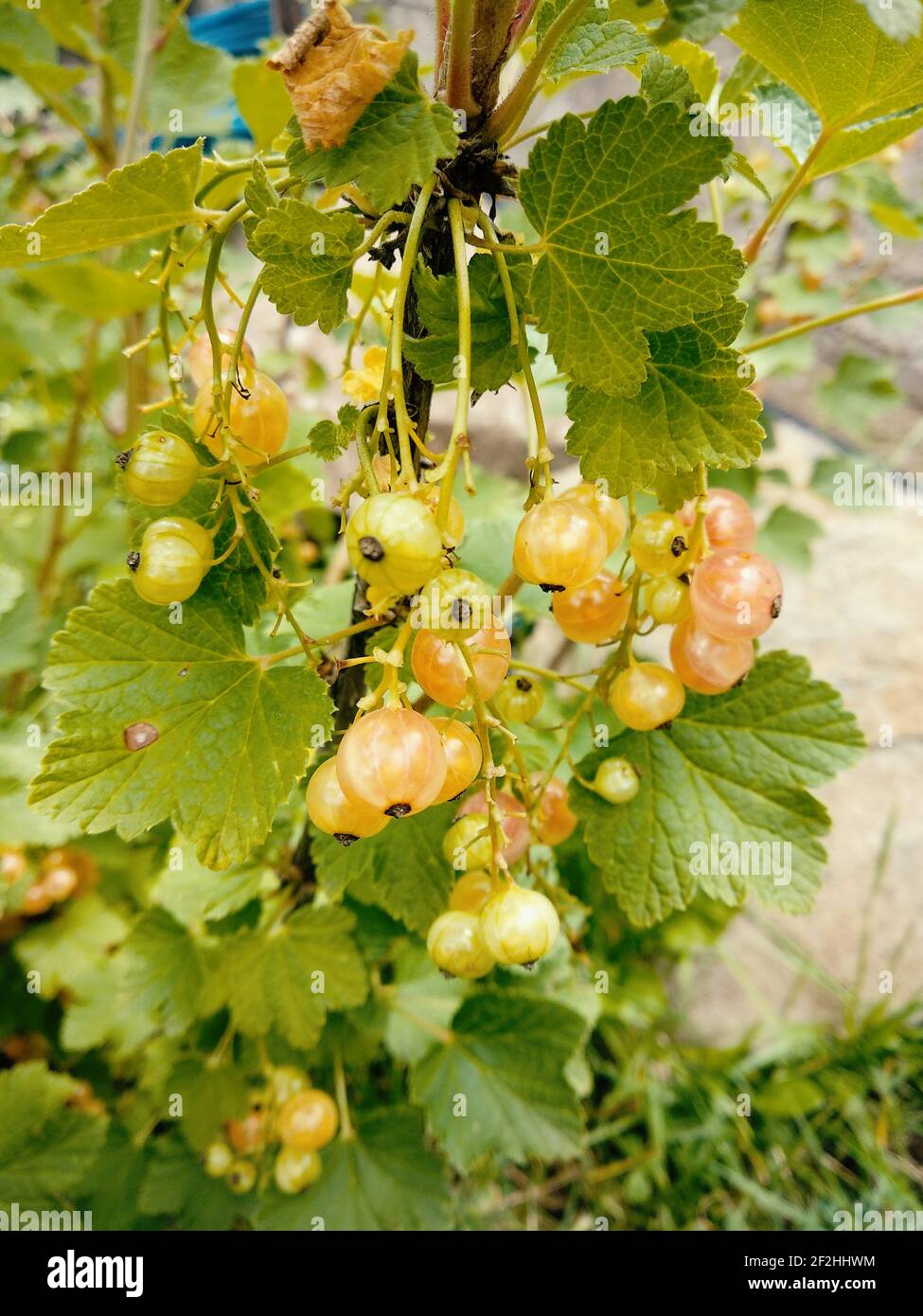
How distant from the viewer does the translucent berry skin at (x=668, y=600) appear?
1.57 feet

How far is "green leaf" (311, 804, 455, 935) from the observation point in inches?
21.8

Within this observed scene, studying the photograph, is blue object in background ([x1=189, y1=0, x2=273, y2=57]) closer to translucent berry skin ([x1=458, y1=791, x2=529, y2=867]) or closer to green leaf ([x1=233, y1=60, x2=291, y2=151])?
green leaf ([x1=233, y1=60, x2=291, y2=151])

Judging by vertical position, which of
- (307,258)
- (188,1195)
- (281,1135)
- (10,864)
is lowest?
(188,1195)

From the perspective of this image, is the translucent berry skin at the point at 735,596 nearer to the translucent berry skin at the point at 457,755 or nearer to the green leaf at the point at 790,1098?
the translucent berry skin at the point at 457,755

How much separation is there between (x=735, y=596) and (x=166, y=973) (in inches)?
23.9

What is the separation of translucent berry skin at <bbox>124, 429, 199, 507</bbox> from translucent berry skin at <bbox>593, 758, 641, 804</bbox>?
12.2 inches

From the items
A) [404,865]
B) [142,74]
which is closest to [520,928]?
[404,865]

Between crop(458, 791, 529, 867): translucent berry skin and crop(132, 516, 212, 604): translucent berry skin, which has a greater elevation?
crop(132, 516, 212, 604): translucent berry skin

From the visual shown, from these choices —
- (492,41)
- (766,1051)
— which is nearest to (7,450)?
(492,41)

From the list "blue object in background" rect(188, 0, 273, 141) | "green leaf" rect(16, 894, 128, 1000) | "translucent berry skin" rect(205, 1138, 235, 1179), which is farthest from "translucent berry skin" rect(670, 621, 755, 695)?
"blue object in background" rect(188, 0, 273, 141)

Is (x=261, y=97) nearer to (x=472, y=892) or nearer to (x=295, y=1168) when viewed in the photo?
(x=472, y=892)

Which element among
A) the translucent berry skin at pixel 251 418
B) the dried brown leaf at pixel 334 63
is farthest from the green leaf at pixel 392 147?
the translucent berry skin at pixel 251 418

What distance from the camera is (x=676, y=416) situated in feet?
1.38
